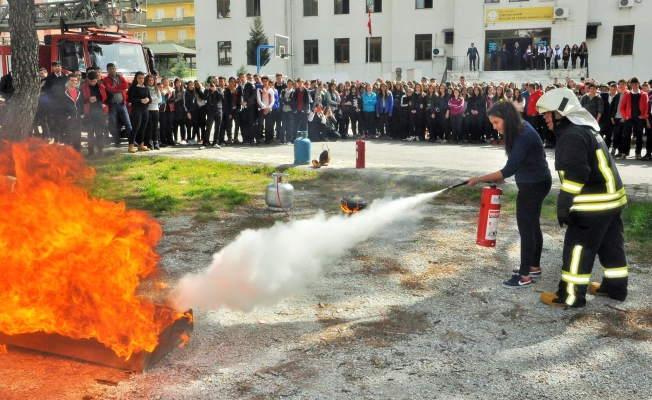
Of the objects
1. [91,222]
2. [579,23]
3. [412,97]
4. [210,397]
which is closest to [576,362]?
[210,397]

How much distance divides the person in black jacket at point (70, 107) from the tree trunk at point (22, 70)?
3170mm

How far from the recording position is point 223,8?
145 feet

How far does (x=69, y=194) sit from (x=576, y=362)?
12.6ft

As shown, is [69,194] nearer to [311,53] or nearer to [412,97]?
[412,97]

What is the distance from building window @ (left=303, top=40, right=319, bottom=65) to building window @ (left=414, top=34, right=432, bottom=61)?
292 inches

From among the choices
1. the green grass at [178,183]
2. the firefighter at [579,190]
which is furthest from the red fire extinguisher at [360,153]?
the firefighter at [579,190]

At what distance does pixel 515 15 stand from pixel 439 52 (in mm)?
5186

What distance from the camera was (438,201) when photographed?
372 inches

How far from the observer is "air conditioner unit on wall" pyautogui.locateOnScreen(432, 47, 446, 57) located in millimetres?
37812

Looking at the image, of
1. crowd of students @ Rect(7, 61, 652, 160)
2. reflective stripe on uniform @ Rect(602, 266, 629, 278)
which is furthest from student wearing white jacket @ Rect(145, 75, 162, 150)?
reflective stripe on uniform @ Rect(602, 266, 629, 278)

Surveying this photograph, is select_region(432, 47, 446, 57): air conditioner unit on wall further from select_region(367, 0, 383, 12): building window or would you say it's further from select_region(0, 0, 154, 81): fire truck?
select_region(0, 0, 154, 81): fire truck

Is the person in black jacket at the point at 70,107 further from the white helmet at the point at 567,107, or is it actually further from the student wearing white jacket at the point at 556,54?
the student wearing white jacket at the point at 556,54

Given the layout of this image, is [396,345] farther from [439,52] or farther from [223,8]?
[223,8]

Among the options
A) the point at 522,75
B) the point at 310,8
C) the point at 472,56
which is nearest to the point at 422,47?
the point at 472,56
